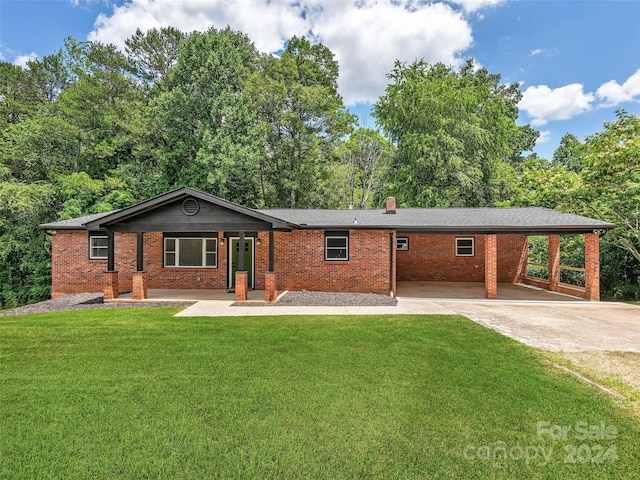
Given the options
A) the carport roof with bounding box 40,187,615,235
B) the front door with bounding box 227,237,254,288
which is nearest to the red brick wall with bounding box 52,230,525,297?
the front door with bounding box 227,237,254,288

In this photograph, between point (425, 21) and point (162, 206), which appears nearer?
point (162, 206)

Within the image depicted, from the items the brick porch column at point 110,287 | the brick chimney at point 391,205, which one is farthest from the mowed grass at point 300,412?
the brick chimney at point 391,205

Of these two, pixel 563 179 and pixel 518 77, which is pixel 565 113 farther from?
pixel 563 179

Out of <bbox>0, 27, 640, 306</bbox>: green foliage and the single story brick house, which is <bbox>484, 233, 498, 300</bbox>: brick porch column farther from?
<bbox>0, 27, 640, 306</bbox>: green foliage

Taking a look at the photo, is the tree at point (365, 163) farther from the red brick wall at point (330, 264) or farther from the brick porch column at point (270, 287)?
the brick porch column at point (270, 287)

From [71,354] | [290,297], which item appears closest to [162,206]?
[290,297]

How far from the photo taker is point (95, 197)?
836 inches

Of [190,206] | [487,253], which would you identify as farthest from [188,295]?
[487,253]

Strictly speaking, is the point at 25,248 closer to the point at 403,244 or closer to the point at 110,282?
the point at 110,282

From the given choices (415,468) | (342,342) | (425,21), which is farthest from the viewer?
(425,21)

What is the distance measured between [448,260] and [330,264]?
6949 mm

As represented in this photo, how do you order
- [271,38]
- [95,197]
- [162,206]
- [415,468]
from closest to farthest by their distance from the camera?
1. [415,468]
2. [162,206]
3. [95,197]
4. [271,38]

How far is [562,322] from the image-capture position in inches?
325

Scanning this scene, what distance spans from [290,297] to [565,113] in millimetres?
35645
